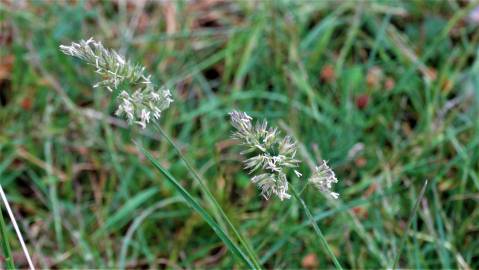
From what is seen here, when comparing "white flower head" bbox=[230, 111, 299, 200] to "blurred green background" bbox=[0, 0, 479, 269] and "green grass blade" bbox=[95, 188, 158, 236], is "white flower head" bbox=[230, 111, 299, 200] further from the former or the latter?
"green grass blade" bbox=[95, 188, 158, 236]

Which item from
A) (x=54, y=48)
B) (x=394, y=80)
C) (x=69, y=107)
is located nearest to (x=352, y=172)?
(x=394, y=80)

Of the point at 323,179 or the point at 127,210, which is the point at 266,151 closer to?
the point at 323,179

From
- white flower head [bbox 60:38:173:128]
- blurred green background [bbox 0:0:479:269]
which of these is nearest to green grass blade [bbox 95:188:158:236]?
blurred green background [bbox 0:0:479:269]

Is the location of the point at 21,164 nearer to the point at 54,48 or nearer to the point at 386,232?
the point at 54,48

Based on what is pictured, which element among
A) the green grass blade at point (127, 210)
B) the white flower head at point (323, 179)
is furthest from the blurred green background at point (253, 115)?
the white flower head at point (323, 179)

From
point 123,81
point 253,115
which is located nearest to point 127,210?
point 253,115

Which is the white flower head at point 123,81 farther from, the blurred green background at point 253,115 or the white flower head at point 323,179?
the blurred green background at point 253,115
